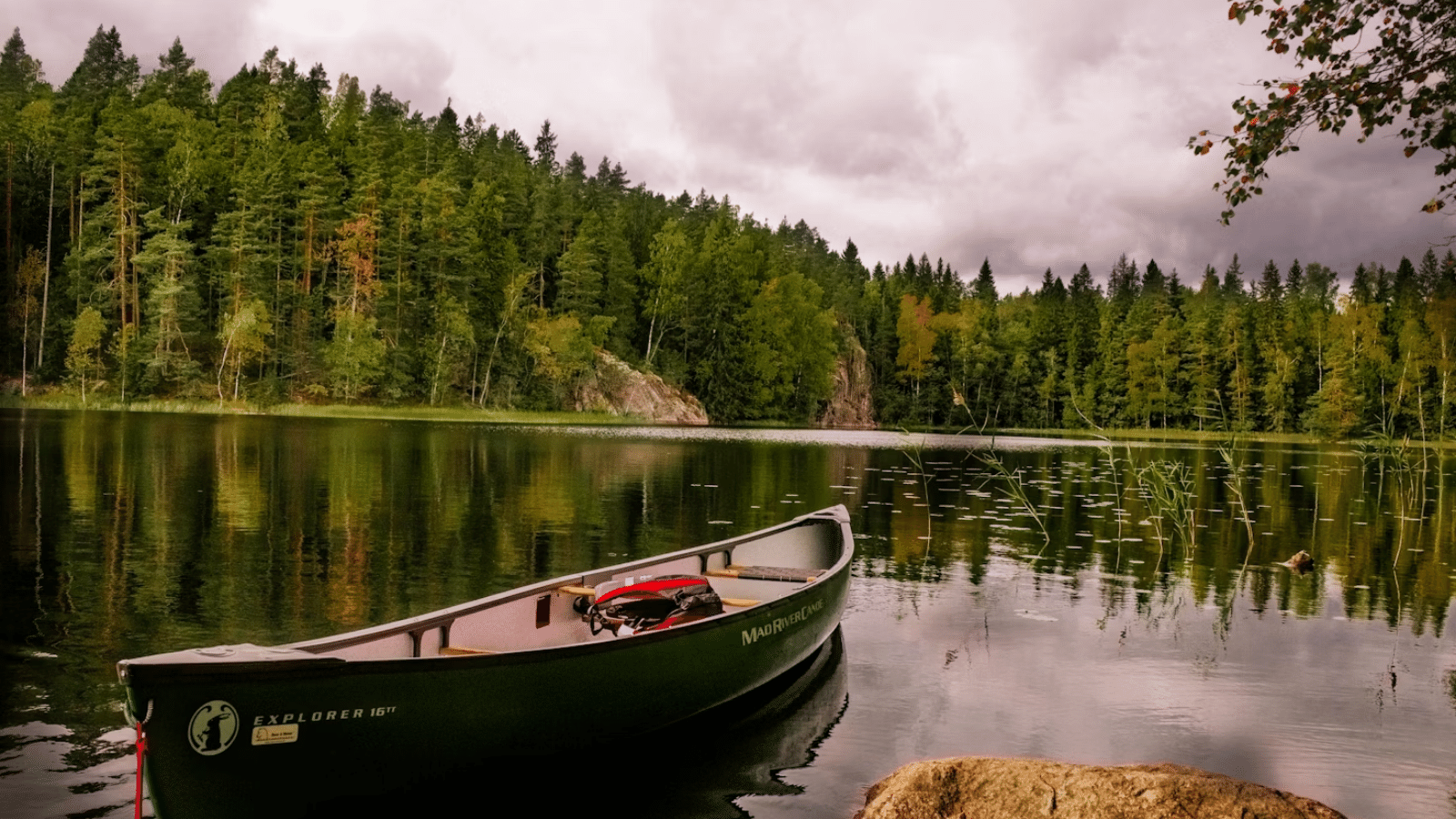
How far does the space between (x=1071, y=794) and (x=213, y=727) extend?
5307mm

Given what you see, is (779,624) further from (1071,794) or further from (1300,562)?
(1300,562)

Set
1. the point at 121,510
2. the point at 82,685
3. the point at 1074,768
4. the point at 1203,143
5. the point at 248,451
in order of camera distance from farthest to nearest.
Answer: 1. the point at 248,451
2. the point at 121,510
3. the point at 82,685
4. the point at 1203,143
5. the point at 1074,768

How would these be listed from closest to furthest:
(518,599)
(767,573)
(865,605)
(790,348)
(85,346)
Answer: (518,599), (767,573), (865,605), (85,346), (790,348)

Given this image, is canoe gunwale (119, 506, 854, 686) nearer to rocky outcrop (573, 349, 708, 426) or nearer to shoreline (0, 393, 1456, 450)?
shoreline (0, 393, 1456, 450)

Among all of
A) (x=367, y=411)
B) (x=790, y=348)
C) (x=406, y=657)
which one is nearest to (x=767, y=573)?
(x=406, y=657)

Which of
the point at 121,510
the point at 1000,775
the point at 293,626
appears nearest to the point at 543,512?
the point at 121,510

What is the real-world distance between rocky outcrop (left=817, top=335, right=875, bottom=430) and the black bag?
339 ft

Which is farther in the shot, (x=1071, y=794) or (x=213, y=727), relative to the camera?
(x=1071, y=794)

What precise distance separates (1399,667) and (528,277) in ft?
281

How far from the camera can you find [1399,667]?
1343 centimetres

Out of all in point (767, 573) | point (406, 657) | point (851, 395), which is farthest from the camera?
point (851, 395)

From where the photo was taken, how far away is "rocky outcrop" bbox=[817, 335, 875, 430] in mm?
117188

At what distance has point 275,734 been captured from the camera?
6371 mm

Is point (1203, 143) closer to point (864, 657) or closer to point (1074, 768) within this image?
point (1074, 768)
